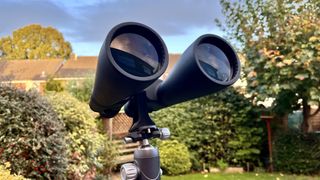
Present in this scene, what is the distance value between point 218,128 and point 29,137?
429 cm

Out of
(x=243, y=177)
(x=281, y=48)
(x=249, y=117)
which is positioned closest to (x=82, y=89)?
(x=249, y=117)

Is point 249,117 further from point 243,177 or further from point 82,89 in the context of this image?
point 82,89

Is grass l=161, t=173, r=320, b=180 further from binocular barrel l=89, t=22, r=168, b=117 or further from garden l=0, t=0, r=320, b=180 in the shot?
binocular barrel l=89, t=22, r=168, b=117

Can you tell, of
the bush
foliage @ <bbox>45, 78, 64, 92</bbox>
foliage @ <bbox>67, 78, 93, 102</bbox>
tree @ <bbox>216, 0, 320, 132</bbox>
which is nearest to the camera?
tree @ <bbox>216, 0, 320, 132</bbox>

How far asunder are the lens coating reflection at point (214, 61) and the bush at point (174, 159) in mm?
5396

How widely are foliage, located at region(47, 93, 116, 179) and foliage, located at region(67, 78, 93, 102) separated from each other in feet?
9.78

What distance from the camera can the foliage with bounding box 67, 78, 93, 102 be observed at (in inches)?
318

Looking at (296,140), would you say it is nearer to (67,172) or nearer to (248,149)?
(248,149)

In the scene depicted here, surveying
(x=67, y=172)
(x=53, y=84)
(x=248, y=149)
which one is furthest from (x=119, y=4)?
(x=53, y=84)

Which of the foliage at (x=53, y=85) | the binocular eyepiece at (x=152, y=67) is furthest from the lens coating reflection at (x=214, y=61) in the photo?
the foliage at (x=53, y=85)

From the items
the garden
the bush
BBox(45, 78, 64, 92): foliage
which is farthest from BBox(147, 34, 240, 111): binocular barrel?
BBox(45, 78, 64, 92): foliage

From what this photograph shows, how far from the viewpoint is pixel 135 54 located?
42.1 inches

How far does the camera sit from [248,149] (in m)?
6.82

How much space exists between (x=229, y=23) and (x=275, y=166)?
302 centimetres
